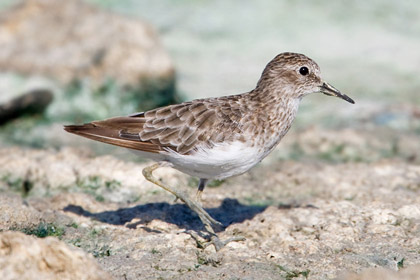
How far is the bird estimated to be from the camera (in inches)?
263

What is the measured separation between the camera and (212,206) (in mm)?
7828

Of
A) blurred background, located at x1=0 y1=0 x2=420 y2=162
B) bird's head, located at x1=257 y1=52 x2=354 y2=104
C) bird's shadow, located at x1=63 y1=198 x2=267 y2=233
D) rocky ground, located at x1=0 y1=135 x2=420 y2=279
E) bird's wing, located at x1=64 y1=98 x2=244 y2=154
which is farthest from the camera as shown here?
blurred background, located at x1=0 y1=0 x2=420 y2=162

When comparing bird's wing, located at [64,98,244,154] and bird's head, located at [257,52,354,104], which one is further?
bird's head, located at [257,52,354,104]

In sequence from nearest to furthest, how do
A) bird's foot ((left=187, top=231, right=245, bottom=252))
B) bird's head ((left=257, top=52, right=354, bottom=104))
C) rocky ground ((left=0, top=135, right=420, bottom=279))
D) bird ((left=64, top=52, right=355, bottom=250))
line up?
1. rocky ground ((left=0, top=135, right=420, bottom=279))
2. bird's foot ((left=187, top=231, right=245, bottom=252))
3. bird ((left=64, top=52, right=355, bottom=250))
4. bird's head ((left=257, top=52, right=354, bottom=104))

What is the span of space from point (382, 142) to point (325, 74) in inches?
142

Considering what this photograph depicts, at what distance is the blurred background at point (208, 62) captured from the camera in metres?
10.6

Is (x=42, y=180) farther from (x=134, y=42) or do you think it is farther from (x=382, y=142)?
(x=382, y=142)

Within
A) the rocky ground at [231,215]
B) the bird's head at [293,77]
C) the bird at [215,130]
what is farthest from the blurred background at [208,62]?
the bird at [215,130]

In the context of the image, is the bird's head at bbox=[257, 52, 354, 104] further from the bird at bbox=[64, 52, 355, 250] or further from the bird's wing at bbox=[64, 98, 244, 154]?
the bird's wing at bbox=[64, 98, 244, 154]

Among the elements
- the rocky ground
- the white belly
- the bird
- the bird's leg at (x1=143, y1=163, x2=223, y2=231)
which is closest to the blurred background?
the rocky ground

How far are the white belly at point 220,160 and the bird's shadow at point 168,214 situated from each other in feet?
2.29

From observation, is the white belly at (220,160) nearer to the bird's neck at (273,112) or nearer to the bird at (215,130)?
the bird at (215,130)

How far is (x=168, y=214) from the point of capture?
7.36m

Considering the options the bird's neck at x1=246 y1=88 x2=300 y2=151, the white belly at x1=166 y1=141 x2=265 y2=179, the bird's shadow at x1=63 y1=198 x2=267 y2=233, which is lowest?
the bird's shadow at x1=63 y1=198 x2=267 y2=233
